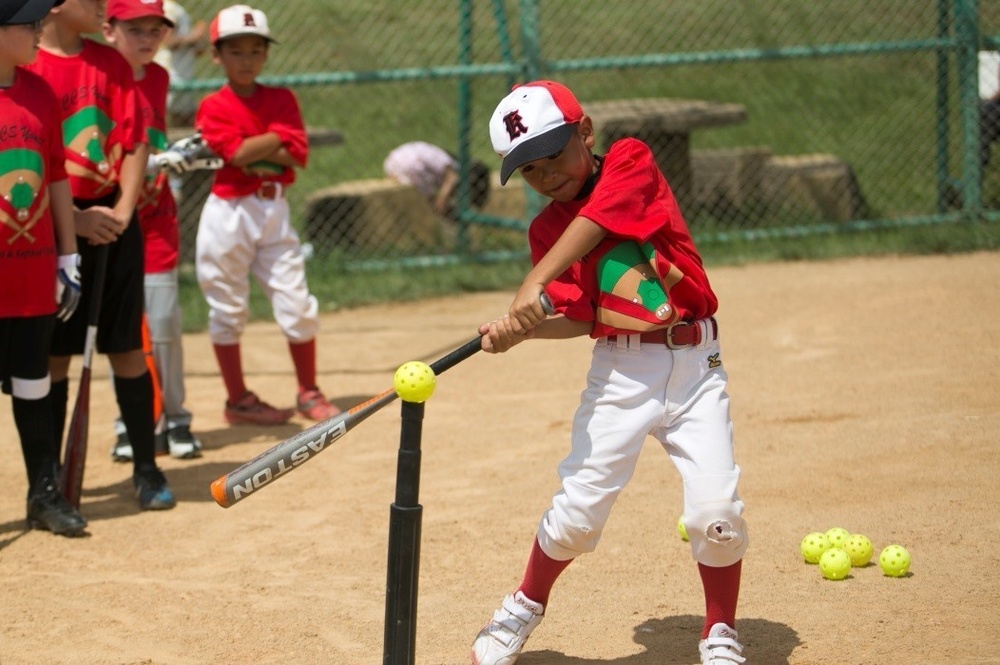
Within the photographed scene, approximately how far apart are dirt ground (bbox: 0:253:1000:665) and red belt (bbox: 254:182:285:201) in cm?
108

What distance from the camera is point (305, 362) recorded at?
614 centimetres

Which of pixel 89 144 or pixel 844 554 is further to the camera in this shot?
pixel 89 144

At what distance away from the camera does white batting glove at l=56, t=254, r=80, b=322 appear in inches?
177

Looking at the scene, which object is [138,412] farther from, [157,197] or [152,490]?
[157,197]

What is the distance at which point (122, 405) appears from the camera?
16.1 feet

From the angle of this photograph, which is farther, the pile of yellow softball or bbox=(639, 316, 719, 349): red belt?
the pile of yellow softball

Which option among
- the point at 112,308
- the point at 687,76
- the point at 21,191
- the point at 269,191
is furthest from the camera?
the point at 687,76

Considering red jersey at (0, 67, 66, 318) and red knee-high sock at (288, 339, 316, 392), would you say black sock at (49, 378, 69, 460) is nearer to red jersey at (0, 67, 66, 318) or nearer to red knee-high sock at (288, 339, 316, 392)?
red jersey at (0, 67, 66, 318)

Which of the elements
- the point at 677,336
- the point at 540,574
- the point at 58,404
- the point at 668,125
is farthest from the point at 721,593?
the point at 668,125

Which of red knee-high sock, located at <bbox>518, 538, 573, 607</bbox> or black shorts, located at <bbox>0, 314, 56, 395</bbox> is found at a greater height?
black shorts, located at <bbox>0, 314, 56, 395</bbox>

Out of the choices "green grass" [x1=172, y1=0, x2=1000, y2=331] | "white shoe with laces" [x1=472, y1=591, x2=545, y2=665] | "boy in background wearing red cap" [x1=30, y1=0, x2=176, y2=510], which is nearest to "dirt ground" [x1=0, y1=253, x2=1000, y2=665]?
"white shoe with laces" [x1=472, y1=591, x2=545, y2=665]

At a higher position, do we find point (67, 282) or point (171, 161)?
point (171, 161)

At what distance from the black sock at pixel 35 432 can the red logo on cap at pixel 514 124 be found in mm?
2222

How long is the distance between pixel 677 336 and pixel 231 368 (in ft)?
11.0
